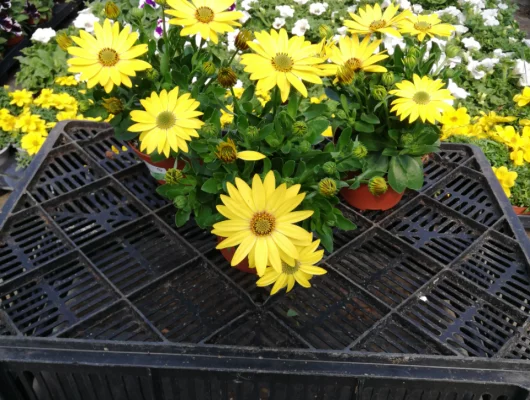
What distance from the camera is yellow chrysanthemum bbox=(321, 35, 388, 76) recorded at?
110cm

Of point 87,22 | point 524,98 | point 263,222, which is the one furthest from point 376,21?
point 87,22

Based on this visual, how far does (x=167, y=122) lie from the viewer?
0.97m

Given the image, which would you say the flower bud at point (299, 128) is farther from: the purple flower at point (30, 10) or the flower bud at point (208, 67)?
the purple flower at point (30, 10)

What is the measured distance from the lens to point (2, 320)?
1025 millimetres

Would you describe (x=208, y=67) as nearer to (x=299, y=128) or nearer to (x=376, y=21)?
(x=299, y=128)

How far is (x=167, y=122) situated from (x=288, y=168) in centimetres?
24

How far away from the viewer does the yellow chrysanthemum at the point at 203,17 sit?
1.01 m

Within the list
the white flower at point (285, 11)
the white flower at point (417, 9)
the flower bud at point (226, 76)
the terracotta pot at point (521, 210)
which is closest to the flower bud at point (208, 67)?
the flower bud at point (226, 76)

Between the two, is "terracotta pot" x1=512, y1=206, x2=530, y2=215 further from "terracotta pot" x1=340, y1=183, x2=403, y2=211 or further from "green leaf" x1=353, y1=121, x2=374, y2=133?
"green leaf" x1=353, y1=121, x2=374, y2=133

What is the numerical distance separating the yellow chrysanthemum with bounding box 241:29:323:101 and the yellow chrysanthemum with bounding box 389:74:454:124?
0.61ft

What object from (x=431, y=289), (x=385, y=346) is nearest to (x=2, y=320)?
(x=385, y=346)

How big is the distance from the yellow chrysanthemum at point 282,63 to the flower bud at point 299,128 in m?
0.06

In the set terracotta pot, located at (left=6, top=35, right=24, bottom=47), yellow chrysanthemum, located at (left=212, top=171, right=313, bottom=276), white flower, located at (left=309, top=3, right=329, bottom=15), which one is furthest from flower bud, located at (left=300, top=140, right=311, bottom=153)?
terracotta pot, located at (left=6, top=35, right=24, bottom=47)

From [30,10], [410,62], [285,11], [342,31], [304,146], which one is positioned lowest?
[304,146]
